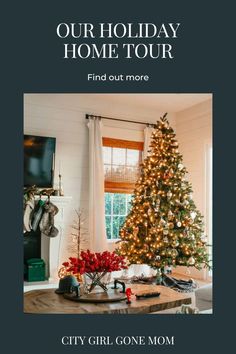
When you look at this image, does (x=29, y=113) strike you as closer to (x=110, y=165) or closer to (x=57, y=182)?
(x=57, y=182)

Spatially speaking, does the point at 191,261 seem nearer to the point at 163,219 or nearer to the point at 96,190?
the point at 163,219

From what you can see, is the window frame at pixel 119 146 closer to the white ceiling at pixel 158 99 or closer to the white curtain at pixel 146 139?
the white curtain at pixel 146 139

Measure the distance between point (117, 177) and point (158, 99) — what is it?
4.90 feet

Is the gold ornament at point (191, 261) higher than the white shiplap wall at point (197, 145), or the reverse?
the white shiplap wall at point (197, 145)

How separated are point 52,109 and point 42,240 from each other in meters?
2.03

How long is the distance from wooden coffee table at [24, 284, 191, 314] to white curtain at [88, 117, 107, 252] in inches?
126

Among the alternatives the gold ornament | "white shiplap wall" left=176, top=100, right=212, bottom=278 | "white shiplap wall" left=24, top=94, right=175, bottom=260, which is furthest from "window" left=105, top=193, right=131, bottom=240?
the gold ornament

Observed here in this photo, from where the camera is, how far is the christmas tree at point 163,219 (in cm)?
557

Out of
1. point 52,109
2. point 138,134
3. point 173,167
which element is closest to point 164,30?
point 173,167

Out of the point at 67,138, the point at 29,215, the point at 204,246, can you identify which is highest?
the point at 67,138

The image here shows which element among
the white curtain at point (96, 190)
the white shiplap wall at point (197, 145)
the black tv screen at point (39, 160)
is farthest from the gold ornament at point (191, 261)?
the black tv screen at point (39, 160)

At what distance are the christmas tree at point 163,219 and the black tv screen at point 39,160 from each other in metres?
1.38

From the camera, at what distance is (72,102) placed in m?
6.25

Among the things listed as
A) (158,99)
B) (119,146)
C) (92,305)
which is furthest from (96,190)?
(92,305)
